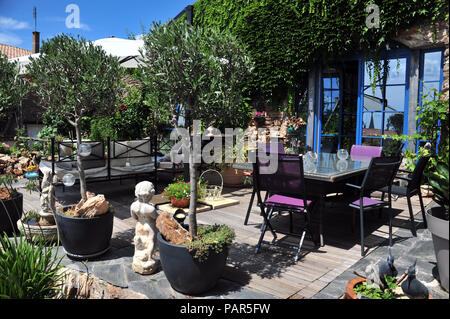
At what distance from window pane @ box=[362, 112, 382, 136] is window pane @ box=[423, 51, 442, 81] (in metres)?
1.00

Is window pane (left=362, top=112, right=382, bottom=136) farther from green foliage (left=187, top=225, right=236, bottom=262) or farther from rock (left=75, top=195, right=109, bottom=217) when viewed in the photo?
rock (left=75, top=195, right=109, bottom=217)

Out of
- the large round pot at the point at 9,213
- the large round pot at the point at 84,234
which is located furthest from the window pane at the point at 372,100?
the large round pot at the point at 9,213

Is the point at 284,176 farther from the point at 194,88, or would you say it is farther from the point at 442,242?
the point at 442,242

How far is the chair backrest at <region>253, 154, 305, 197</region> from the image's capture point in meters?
3.27

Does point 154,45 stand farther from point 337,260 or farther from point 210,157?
point 210,157

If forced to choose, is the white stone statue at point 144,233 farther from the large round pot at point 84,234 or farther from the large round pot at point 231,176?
the large round pot at point 231,176

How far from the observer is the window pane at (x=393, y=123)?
6.29m

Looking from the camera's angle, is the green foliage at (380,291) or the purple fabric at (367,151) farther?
the purple fabric at (367,151)

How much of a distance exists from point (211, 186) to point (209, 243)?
335 centimetres

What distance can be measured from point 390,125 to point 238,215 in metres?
3.59

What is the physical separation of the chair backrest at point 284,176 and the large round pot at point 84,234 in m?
1.52

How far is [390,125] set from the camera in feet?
21.1
